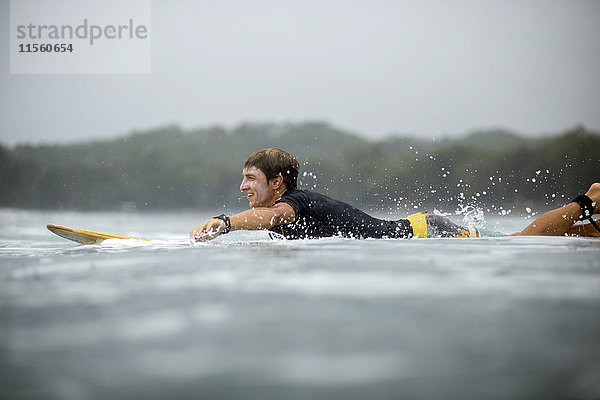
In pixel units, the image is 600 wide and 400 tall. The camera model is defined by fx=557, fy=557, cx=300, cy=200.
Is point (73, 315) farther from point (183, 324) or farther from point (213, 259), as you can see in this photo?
point (213, 259)

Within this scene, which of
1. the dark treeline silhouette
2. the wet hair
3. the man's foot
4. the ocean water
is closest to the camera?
the ocean water

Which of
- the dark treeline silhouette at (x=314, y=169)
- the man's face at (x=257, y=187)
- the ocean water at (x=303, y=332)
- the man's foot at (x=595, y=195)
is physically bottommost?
the ocean water at (x=303, y=332)

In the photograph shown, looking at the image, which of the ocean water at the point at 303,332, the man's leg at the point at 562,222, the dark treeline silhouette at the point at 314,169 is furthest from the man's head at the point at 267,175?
the dark treeline silhouette at the point at 314,169

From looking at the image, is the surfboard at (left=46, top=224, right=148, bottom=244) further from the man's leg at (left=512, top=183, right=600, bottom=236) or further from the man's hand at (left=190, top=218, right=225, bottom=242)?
the man's leg at (left=512, top=183, right=600, bottom=236)

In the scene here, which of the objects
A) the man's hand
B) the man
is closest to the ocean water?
the man's hand

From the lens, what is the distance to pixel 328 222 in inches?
119

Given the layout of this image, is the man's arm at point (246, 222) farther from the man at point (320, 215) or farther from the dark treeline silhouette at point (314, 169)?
the dark treeline silhouette at point (314, 169)

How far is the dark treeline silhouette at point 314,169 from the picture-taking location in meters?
18.4

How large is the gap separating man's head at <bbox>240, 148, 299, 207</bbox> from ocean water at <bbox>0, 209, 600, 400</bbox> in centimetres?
132

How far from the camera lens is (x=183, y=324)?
3.54 feet

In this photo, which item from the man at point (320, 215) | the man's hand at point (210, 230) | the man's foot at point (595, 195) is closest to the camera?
the man's hand at point (210, 230)

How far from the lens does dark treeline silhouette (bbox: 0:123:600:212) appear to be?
60.4 ft

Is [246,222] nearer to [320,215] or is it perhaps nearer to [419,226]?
[320,215]

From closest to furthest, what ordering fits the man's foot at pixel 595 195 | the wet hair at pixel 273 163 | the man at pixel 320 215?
the man at pixel 320 215 < the wet hair at pixel 273 163 < the man's foot at pixel 595 195
